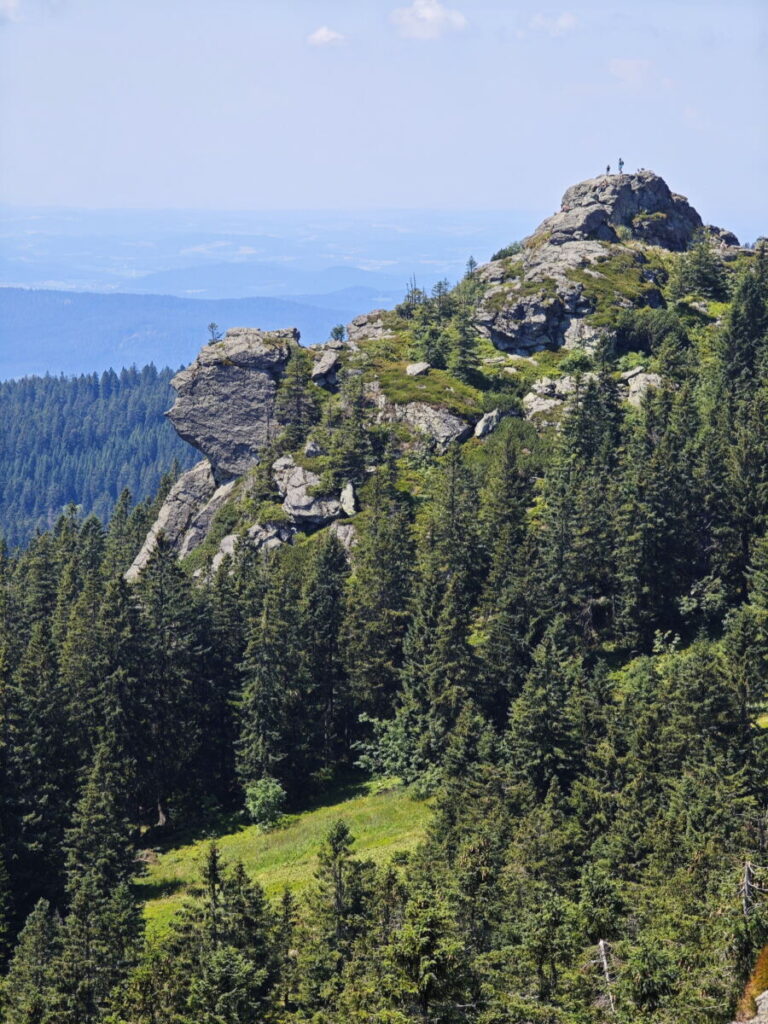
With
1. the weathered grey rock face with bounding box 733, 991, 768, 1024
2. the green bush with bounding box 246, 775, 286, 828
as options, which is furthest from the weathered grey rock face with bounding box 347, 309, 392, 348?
the weathered grey rock face with bounding box 733, 991, 768, 1024

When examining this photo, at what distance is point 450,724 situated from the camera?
65.6 metres

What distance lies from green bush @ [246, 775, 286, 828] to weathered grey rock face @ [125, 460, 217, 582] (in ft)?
176

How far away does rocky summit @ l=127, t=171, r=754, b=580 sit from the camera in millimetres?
102812

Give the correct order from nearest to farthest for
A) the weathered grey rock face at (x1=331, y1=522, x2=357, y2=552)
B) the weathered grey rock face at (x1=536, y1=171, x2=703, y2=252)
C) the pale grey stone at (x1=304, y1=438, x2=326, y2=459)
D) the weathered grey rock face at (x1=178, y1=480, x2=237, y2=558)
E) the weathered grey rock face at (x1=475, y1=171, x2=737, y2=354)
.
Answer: the weathered grey rock face at (x1=331, y1=522, x2=357, y2=552)
the pale grey stone at (x1=304, y1=438, x2=326, y2=459)
the weathered grey rock face at (x1=178, y1=480, x2=237, y2=558)
the weathered grey rock face at (x1=475, y1=171, x2=737, y2=354)
the weathered grey rock face at (x1=536, y1=171, x2=703, y2=252)

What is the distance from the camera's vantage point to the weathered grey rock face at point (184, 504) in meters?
117

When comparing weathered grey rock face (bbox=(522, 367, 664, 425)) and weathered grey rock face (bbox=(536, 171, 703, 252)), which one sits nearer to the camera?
weathered grey rock face (bbox=(522, 367, 664, 425))

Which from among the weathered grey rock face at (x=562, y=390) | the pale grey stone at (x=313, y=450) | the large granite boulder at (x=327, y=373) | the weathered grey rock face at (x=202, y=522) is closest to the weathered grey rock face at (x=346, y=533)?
the pale grey stone at (x=313, y=450)

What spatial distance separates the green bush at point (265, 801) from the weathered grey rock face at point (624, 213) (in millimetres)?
103028

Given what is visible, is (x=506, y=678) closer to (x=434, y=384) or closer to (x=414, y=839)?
(x=414, y=839)

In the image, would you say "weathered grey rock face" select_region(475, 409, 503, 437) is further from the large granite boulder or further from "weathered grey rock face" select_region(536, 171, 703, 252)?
"weathered grey rock face" select_region(536, 171, 703, 252)

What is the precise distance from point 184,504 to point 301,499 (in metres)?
25.8

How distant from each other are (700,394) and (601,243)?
5349 centimetres

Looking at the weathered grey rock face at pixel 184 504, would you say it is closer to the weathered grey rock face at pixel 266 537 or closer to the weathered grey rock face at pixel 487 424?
the weathered grey rock face at pixel 266 537

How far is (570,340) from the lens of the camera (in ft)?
400
